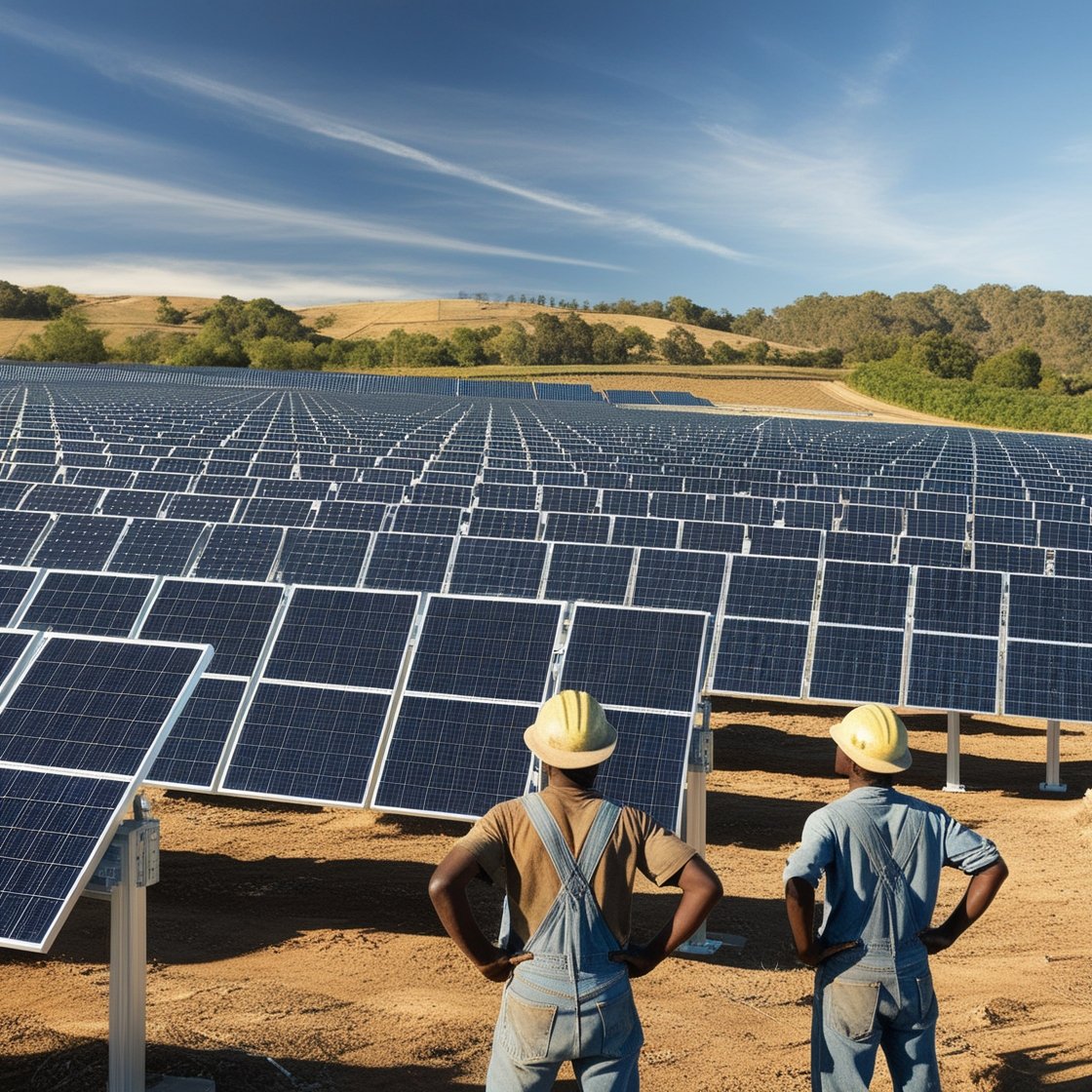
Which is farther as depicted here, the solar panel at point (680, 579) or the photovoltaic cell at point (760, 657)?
the solar panel at point (680, 579)

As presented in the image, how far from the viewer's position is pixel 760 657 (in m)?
12.4

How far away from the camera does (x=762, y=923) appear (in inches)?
357

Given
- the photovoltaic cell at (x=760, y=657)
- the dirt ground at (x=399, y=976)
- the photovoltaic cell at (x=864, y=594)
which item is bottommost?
the dirt ground at (x=399, y=976)

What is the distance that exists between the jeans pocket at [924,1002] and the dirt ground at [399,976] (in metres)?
1.99

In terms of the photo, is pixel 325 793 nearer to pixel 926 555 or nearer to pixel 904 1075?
pixel 904 1075

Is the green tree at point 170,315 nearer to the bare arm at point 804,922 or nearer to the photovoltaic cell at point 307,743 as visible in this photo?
the photovoltaic cell at point 307,743

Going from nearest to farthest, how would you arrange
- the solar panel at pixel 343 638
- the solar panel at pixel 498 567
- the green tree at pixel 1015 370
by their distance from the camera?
the solar panel at pixel 343 638, the solar panel at pixel 498 567, the green tree at pixel 1015 370

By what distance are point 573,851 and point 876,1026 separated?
4.44ft

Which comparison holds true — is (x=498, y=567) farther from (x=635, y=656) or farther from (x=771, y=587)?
(x=635, y=656)

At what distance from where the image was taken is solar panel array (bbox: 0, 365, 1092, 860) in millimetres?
8391

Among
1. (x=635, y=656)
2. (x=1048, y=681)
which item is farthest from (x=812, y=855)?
(x=1048, y=681)

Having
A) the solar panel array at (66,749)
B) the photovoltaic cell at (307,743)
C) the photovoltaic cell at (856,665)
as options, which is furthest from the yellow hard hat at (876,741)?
the photovoltaic cell at (856,665)

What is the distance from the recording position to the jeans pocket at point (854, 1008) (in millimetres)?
4645

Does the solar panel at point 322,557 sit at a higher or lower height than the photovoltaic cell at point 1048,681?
higher
